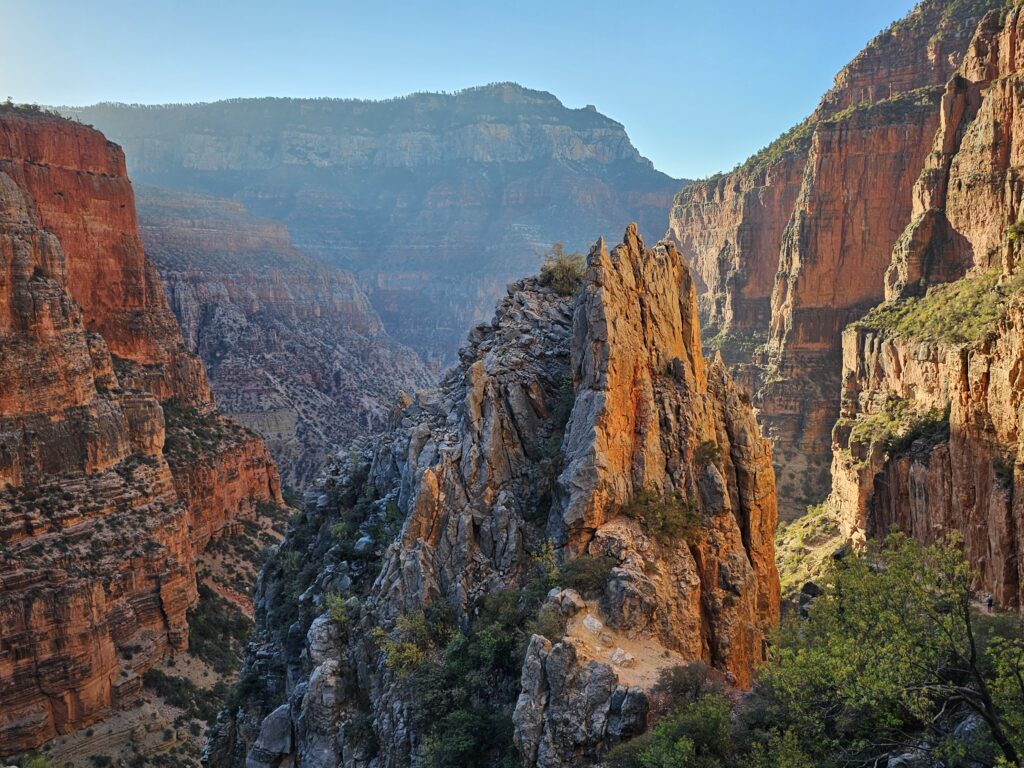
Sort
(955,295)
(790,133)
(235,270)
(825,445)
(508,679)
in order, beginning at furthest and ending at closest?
(235,270), (790,133), (825,445), (955,295), (508,679)

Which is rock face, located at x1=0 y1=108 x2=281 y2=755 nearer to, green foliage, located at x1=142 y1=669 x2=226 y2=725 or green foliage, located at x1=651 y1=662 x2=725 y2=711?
green foliage, located at x1=142 y1=669 x2=226 y2=725

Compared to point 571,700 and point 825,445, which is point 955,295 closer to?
point 825,445

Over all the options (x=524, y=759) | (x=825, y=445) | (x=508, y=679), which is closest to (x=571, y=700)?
(x=524, y=759)

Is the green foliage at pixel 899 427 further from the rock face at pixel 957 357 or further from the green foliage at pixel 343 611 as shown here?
the green foliage at pixel 343 611

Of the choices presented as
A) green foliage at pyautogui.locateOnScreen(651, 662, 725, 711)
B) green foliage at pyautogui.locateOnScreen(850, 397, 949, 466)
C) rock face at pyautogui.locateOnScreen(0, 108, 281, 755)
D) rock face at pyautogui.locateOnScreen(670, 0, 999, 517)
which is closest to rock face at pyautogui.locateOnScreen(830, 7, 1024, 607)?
green foliage at pyautogui.locateOnScreen(850, 397, 949, 466)

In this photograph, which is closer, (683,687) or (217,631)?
(683,687)

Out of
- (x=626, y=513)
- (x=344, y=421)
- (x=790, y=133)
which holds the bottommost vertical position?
(x=344, y=421)

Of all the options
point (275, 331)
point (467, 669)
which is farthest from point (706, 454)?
point (275, 331)

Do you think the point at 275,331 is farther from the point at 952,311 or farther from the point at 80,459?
the point at 952,311
